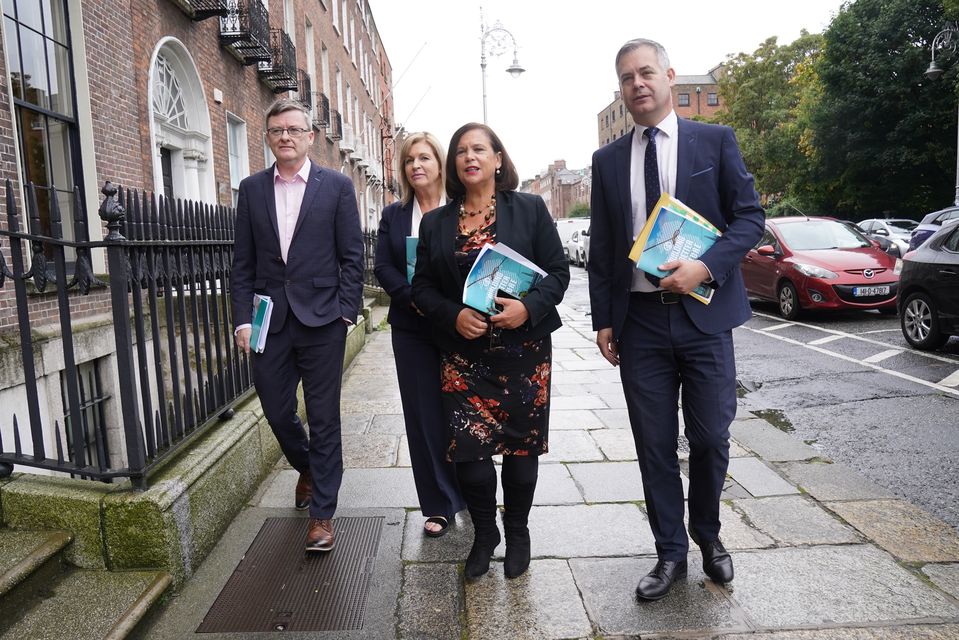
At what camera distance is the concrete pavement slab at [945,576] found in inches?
114

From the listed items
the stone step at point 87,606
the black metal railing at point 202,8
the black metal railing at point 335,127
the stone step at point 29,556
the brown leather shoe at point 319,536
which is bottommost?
the brown leather shoe at point 319,536

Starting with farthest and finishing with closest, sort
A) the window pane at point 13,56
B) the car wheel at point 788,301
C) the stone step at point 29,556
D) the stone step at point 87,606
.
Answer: the car wheel at point 788,301, the window pane at point 13,56, the stone step at point 29,556, the stone step at point 87,606

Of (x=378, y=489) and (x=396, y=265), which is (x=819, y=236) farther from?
(x=396, y=265)

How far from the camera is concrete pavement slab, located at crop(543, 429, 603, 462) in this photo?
4.90 metres

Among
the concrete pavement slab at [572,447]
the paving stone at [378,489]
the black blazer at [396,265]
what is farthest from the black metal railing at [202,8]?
the concrete pavement slab at [572,447]

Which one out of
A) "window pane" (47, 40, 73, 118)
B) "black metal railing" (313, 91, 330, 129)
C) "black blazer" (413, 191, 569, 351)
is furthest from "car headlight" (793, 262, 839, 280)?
"black metal railing" (313, 91, 330, 129)

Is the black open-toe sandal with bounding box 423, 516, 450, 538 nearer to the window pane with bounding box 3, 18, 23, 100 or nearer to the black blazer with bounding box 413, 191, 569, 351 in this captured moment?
the black blazer with bounding box 413, 191, 569, 351

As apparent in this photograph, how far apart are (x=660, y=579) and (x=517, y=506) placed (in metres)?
0.66

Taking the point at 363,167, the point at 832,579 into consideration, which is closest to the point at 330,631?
the point at 832,579

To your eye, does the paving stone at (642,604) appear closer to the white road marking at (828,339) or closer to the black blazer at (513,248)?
the black blazer at (513,248)

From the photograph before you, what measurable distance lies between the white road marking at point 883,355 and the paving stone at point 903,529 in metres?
4.73

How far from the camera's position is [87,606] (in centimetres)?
272

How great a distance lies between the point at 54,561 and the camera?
2.92 meters

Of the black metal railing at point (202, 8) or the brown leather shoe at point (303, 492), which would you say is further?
the black metal railing at point (202, 8)
